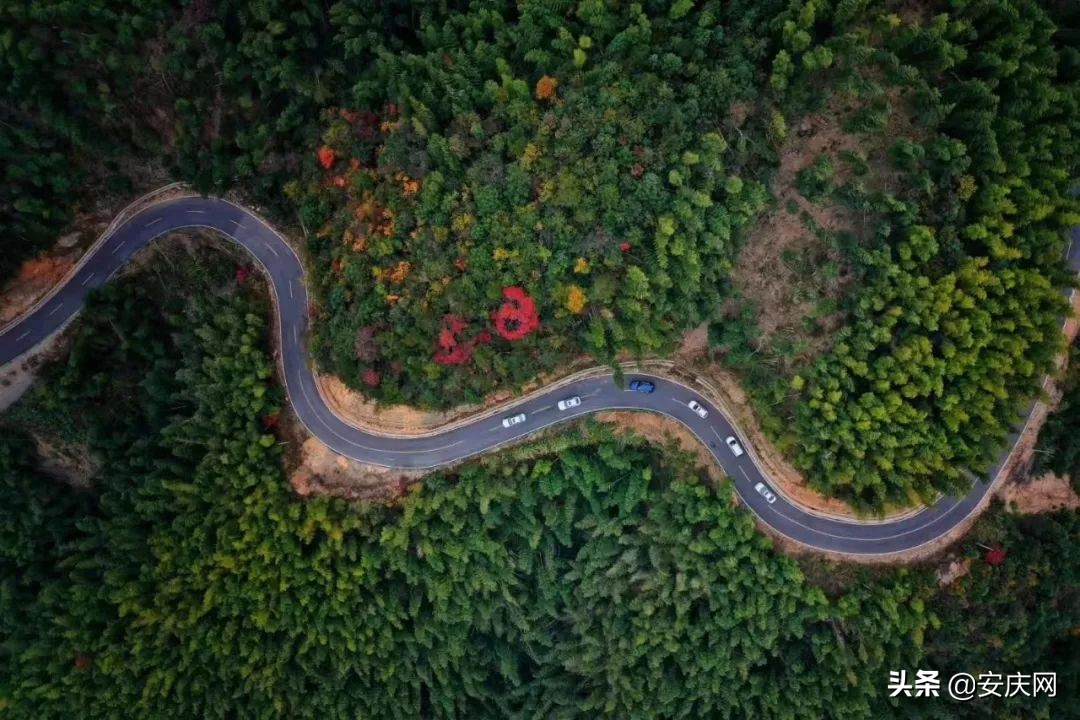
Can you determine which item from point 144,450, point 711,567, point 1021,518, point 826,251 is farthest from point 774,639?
point 144,450

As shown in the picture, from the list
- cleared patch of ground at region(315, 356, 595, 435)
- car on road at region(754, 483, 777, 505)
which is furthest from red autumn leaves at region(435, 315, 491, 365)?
car on road at region(754, 483, 777, 505)

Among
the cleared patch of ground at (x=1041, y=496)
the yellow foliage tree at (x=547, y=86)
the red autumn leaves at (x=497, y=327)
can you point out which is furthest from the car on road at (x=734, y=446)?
the yellow foliage tree at (x=547, y=86)

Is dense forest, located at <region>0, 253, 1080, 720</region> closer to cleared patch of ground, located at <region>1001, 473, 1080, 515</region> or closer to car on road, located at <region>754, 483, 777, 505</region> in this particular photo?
cleared patch of ground, located at <region>1001, 473, 1080, 515</region>

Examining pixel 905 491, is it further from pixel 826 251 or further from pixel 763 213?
pixel 763 213

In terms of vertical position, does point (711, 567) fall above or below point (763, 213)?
below

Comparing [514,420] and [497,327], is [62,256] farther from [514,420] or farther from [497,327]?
[514,420]

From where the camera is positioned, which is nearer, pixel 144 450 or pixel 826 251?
pixel 826 251

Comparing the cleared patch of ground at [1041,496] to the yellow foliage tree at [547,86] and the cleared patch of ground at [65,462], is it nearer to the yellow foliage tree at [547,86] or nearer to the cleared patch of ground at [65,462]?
the yellow foliage tree at [547,86]
